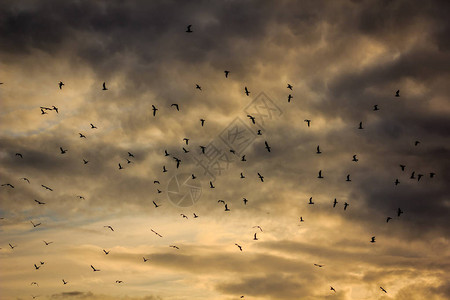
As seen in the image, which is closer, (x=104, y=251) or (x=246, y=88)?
(x=246, y=88)

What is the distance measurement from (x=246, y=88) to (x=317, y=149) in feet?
75.2

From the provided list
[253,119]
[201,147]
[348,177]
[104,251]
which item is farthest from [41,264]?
[348,177]

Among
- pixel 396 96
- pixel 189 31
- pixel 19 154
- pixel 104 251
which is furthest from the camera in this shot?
pixel 104 251

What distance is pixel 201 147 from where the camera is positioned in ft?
350

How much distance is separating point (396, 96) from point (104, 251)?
261 ft

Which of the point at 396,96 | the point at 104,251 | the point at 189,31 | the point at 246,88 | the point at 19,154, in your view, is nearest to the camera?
the point at 189,31

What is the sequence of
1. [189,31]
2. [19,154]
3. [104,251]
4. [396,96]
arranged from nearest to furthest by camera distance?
[189,31]
[396,96]
[19,154]
[104,251]

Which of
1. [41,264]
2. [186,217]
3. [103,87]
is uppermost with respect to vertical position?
[103,87]

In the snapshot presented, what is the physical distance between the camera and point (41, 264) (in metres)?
132

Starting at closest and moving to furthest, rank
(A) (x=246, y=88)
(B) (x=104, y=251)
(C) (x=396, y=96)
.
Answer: (A) (x=246, y=88) < (C) (x=396, y=96) < (B) (x=104, y=251)

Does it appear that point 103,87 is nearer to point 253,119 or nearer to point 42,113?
point 42,113

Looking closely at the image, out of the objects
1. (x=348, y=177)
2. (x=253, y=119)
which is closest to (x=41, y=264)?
(x=253, y=119)

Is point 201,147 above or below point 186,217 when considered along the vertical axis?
above

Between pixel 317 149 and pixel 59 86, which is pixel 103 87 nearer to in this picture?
pixel 59 86
